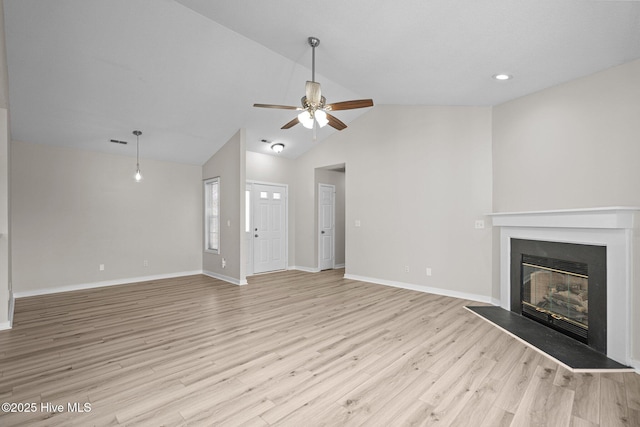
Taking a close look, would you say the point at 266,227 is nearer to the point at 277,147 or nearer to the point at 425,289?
the point at 277,147

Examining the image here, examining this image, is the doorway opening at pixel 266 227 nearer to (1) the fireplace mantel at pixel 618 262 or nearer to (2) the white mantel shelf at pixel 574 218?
(2) the white mantel shelf at pixel 574 218

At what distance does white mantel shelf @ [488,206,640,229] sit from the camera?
271 cm

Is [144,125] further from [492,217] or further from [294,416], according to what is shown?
[492,217]

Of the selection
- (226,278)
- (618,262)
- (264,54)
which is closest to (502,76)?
(618,262)

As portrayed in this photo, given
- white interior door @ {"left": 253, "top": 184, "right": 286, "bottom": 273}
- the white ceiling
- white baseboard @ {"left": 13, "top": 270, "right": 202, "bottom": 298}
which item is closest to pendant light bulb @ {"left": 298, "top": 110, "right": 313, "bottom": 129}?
the white ceiling

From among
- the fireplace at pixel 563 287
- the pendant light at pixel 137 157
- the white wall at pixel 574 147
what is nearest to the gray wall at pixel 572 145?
the white wall at pixel 574 147

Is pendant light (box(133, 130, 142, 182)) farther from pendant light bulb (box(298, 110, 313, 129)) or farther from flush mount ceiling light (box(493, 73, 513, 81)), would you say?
flush mount ceiling light (box(493, 73, 513, 81))

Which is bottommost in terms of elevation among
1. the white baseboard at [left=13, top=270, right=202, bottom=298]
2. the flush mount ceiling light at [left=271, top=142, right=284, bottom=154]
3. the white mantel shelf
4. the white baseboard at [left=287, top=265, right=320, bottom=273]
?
the white baseboard at [left=287, top=265, right=320, bottom=273]

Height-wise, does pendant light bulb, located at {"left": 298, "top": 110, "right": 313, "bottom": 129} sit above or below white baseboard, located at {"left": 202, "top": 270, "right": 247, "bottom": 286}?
above

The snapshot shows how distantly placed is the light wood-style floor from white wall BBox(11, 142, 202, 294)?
4.10 feet

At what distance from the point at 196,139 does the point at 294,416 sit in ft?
17.7

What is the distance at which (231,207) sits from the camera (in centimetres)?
616

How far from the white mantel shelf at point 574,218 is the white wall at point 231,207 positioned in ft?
14.2

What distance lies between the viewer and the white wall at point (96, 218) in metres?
5.10
